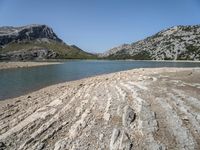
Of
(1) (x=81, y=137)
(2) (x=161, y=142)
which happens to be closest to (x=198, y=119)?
(2) (x=161, y=142)

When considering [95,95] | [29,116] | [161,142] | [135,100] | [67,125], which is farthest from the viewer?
[95,95]

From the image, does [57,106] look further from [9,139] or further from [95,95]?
[9,139]

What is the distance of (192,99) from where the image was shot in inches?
918

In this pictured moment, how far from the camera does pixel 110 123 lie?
714 inches

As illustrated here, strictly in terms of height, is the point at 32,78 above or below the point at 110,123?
below

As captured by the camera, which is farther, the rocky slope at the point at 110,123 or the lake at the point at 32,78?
the lake at the point at 32,78

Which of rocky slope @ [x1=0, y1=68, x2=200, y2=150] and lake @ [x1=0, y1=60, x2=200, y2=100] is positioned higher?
rocky slope @ [x1=0, y1=68, x2=200, y2=150]

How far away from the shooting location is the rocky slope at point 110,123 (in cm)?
1551

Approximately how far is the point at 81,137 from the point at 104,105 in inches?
239

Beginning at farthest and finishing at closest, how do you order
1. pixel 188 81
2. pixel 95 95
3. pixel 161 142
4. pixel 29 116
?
pixel 188 81 < pixel 95 95 < pixel 29 116 < pixel 161 142

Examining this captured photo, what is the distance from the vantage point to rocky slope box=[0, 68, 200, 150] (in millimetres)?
15508

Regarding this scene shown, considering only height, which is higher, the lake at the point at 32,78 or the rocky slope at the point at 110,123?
the rocky slope at the point at 110,123

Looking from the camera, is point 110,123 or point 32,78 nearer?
point 110,123

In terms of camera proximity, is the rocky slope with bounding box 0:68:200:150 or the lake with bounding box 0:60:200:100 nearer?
the rocky slope with bounding box 0:68:200:150
